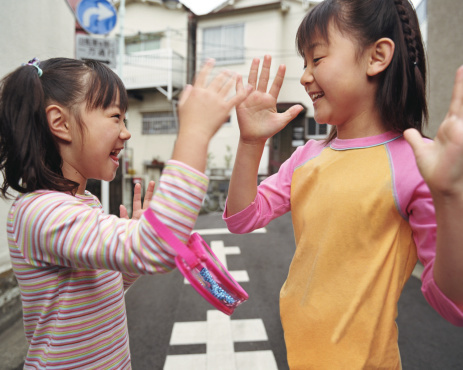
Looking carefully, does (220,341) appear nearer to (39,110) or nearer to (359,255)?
(359,255)

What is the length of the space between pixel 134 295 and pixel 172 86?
9753 mm

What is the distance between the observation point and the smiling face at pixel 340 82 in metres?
1.04

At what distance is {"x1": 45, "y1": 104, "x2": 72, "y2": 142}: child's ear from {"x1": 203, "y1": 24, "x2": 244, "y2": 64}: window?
11.5 meters

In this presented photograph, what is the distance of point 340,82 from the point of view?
1.05 m

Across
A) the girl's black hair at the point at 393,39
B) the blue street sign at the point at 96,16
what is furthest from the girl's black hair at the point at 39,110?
the blue street sign at the point at 96,16

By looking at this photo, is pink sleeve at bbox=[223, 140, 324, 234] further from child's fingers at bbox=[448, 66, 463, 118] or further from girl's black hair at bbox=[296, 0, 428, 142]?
child's fingers at bbox=[448, 66, 463, 118]

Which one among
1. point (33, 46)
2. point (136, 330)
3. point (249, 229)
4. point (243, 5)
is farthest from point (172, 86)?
point (249, 229)

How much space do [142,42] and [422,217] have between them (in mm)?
13658

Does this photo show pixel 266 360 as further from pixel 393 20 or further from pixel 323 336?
pixel 393 20

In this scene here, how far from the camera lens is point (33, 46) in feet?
11.0

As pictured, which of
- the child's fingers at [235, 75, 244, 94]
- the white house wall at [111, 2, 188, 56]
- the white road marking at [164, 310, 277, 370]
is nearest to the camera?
the child's fingers at [235, 75, 244, 94]

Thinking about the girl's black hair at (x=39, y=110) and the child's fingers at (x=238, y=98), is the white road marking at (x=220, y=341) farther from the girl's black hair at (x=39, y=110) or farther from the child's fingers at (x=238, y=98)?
the child's fingers at (x=238, y=98)

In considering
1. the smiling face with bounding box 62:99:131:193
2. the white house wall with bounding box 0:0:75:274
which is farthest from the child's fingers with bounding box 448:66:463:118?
the white house wall with bounding box 0:0:75:274

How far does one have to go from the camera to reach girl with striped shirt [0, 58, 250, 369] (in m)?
0.81
